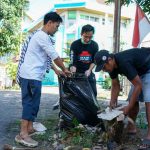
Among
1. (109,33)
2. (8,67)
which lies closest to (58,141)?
(8,67)

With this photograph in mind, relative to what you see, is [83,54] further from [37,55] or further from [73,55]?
[37,55]

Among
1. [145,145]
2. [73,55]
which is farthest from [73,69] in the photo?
[145,145]

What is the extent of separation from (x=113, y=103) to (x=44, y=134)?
1.12 meters

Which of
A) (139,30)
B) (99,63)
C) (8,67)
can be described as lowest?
(8,67)

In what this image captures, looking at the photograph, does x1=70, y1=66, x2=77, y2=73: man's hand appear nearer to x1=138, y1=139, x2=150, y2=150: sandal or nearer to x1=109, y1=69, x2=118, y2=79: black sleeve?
x1=109, y1=69, x2=118, y2=79: black sleeve

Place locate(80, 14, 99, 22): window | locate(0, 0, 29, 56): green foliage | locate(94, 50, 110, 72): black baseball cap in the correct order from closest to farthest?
locate(94, 50, 110, 72): black baseball cap, locate(0, 0, 29, 56): green foliage, locate(80, 14, 99, 22): window

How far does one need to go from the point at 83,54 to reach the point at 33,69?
1.42m

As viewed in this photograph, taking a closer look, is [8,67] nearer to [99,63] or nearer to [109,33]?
[109,33]

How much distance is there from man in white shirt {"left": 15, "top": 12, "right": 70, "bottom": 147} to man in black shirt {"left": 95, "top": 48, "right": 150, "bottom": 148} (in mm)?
760

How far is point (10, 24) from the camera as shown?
2323 cm

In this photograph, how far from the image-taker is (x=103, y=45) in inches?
1103

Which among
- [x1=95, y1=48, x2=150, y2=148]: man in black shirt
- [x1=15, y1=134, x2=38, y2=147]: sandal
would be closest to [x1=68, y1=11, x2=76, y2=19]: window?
[x1=95, y1=48, x2=150, y2=148]: man in black shirt

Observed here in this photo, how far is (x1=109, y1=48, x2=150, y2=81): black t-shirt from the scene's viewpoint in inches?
180

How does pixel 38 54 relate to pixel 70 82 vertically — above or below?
above
